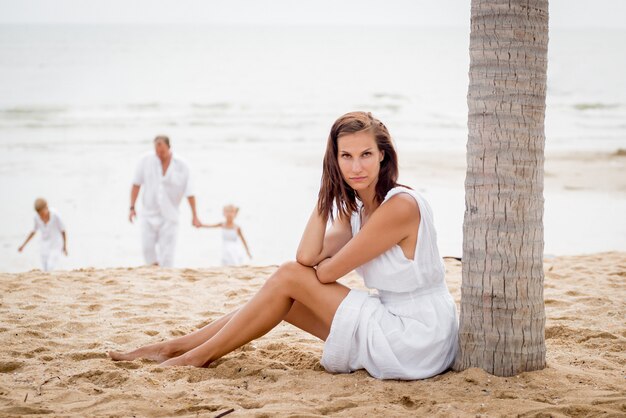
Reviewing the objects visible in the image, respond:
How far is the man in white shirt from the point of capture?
30.5 ft

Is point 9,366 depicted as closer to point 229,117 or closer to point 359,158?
point 359,158

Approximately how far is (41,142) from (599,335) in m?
20.2

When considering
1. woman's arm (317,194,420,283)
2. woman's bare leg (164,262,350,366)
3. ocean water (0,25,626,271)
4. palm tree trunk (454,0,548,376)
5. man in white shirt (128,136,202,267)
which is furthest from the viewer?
ocean water (0,25,626,271)

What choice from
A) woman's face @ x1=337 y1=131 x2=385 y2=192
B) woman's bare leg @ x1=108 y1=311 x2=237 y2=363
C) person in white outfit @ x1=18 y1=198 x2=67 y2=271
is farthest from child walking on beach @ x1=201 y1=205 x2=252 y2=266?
woman's face @ x1=337 y1=131 x2=385 y2=192

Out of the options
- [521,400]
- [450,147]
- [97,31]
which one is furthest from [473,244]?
[97,31]

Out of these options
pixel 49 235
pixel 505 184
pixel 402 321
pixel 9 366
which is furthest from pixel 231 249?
pixel 505 184

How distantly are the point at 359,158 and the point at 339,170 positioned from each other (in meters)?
0.17

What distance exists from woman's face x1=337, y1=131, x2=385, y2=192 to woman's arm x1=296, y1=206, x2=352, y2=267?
289 mm

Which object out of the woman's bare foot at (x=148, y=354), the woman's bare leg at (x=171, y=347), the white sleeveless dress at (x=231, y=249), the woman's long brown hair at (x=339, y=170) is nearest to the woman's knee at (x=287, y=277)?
the woman's long brown hair at (x=339, y=170)

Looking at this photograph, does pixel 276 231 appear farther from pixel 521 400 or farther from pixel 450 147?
pixel 450 147

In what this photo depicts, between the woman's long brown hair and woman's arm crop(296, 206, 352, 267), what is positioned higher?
the woman's long brown hair

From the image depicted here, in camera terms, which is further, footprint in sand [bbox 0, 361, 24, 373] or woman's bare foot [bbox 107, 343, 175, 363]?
woman's bare foot [bbox 107, 343, 175, 363]

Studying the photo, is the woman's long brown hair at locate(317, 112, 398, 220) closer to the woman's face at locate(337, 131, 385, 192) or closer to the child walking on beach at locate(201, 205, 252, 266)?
the woman's face at locate(337, 131, 385, 192)

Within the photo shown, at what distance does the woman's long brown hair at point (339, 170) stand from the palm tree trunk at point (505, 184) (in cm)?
50
